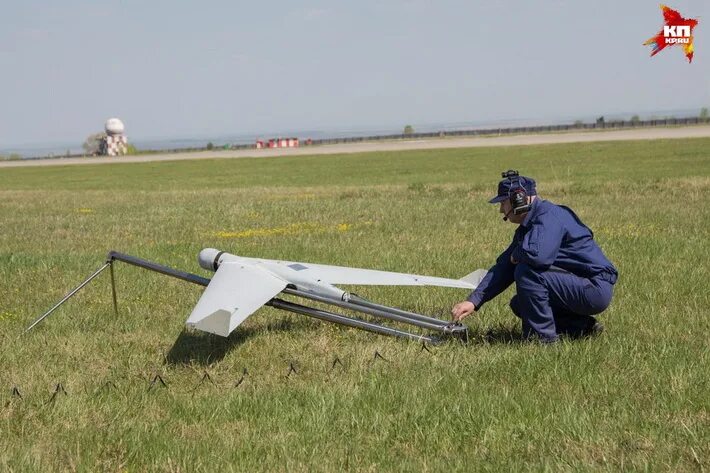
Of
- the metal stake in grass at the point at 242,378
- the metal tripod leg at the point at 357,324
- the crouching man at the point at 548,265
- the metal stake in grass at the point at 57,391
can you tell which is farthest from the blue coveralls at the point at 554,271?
the metal stake in grass at the point at 57,391

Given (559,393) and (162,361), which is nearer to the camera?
(559,393)

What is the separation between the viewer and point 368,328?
8.55 m

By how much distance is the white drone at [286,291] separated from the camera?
8062mm

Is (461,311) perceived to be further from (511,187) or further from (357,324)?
(511,187)

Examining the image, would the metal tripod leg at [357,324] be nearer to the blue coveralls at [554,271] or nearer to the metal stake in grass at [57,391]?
the blue coveralls at [554,271]

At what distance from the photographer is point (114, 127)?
453 ft

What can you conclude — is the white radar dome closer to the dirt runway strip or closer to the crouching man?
the dirt runway strip

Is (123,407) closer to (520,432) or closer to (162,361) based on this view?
(162,361)

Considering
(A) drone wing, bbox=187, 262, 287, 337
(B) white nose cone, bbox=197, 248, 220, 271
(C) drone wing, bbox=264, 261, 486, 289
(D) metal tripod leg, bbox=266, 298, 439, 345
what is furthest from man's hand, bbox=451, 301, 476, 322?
(B) white nose cone, bbox=197, 248, 220, 271

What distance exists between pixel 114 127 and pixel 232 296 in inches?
5361

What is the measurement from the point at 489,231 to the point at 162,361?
9.37 m

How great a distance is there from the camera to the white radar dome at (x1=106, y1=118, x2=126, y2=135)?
452ft

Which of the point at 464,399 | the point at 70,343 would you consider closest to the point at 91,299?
the point at 70,343

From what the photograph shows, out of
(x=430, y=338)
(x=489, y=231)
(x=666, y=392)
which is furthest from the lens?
(x=489, y=231)
